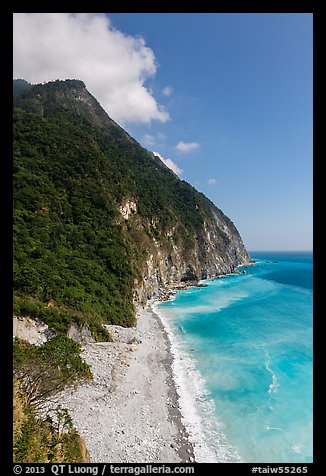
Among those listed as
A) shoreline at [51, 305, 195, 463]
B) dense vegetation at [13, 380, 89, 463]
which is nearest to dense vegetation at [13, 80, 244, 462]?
dense vegetation at [13, 380, 89, 463]

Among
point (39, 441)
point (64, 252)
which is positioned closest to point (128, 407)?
point (39, 441)

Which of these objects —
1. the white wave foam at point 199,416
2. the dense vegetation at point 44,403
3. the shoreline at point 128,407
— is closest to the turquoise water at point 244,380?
the white wave foam at point 199,416

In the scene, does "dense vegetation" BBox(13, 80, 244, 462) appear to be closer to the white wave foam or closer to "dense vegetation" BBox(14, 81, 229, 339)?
"dense vegetation" BBox(14, 81, 229, 339)

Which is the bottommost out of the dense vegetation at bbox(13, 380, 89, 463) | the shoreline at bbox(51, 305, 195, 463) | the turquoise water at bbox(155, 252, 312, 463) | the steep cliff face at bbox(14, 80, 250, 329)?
the turquoise water at bbox(155, 252, 312, 463)

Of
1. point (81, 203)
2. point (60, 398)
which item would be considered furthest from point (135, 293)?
point (60, 398)

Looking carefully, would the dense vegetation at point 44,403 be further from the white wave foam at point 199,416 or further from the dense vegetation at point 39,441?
the white wave foam at point 199,416
